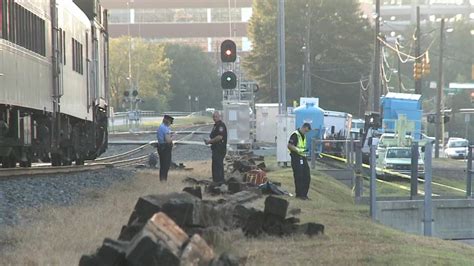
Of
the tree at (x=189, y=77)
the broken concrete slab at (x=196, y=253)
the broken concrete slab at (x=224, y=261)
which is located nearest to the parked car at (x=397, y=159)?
the broken concrete slab at (x=224, y=261)

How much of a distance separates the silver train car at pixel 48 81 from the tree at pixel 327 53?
52.4 metres

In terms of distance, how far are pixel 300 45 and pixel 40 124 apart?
60851mm

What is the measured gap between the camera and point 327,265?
7586 mm

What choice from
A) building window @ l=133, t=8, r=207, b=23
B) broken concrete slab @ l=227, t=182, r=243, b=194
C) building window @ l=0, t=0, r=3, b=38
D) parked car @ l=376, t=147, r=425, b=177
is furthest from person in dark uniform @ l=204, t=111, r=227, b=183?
building window @ l=133, t=8, r=207, b=23

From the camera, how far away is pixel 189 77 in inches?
4294

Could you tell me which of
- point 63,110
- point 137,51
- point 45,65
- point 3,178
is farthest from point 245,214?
point 137,51

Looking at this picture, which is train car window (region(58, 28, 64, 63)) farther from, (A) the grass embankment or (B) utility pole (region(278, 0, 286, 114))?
(B) utility pole (region(278, 0, 286, 114))

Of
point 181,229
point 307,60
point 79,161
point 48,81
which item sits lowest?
point 79,161

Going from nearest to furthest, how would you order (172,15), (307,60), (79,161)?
(79,161) < (307,60) < (172,15)

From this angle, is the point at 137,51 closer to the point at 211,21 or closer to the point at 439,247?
the point at 211,21

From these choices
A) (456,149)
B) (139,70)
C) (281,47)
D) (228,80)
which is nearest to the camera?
(228,80)

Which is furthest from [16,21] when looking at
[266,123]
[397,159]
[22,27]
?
[266,123]

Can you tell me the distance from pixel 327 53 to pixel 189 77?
118 ft

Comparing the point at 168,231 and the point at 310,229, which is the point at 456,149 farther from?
the point at 168,231
